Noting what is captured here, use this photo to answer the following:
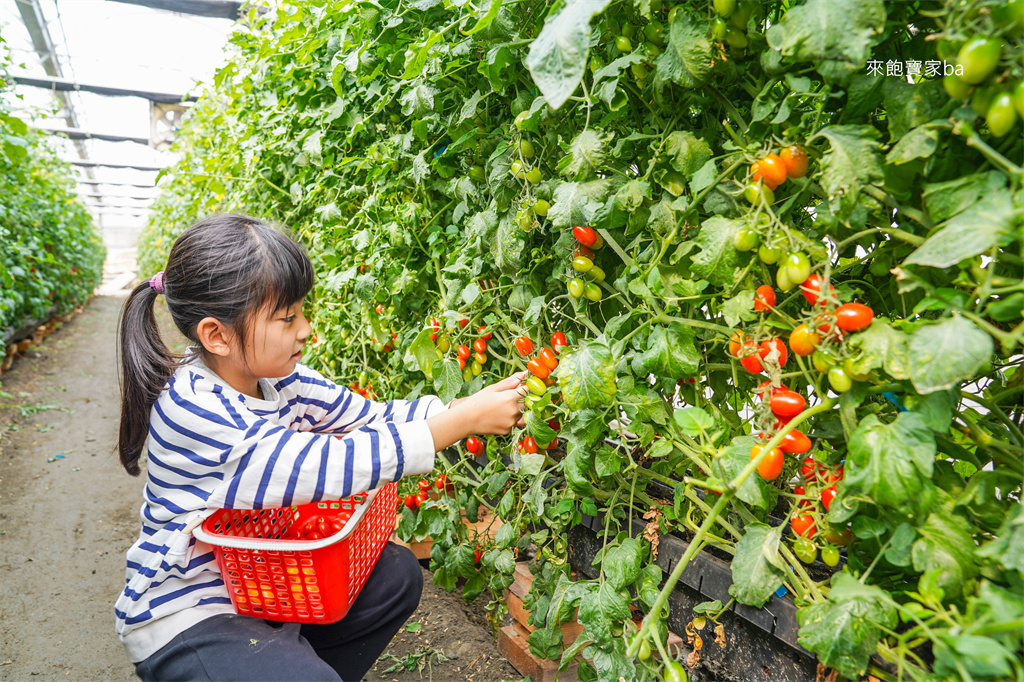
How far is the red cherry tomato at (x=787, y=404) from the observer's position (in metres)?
0.80

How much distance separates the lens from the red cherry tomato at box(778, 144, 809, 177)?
2.67ft

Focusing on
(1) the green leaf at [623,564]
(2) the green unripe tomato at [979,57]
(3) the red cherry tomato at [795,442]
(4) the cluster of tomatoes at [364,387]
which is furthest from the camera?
(4) the cluster of tomatoes at [364,387]

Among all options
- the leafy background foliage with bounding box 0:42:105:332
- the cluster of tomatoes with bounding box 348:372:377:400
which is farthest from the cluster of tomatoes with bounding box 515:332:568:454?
the leafy background foliage with bounding box 0:42:105:332

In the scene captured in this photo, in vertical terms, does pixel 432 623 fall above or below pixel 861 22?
below

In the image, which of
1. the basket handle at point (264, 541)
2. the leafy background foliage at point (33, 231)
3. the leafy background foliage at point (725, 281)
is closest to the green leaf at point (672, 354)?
the leafy background foliage at point (725, 281)

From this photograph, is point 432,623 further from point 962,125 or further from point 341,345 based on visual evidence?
point 962,125

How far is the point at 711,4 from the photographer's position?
88cm

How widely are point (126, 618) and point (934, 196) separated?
4.89ft

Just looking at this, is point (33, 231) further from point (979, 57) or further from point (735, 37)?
point (979, 57)

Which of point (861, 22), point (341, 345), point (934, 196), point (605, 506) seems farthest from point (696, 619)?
point (341, 345)

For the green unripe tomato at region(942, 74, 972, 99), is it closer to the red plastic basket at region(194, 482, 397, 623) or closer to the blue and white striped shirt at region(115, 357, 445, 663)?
the blue and white striped shirt at region(115, 357, 445, 663)

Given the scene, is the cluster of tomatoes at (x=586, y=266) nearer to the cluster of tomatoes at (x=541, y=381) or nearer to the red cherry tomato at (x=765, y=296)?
the cluster of tomatoes at (x=541, y=381)

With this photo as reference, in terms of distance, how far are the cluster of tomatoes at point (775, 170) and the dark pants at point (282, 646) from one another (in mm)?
1104

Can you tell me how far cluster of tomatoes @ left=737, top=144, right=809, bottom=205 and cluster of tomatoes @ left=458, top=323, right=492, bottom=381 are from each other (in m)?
0.67
